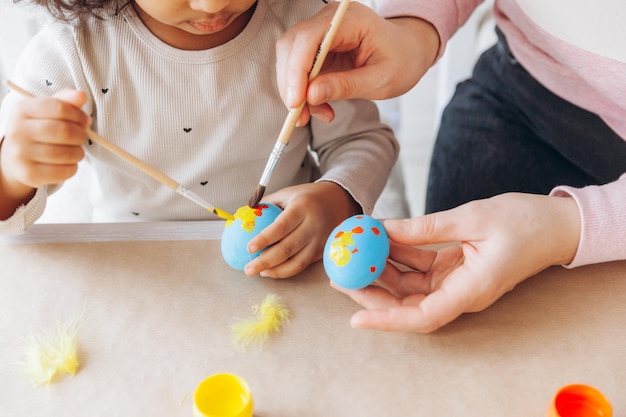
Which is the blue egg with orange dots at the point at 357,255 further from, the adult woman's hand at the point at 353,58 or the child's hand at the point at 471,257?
the adult woman's hand at the point at 353,58

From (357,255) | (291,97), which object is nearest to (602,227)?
(357,255)

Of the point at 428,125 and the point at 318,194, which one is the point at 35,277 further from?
the point at 428,125

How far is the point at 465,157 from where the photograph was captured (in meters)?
1.08

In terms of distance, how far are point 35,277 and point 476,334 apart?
0.51 m

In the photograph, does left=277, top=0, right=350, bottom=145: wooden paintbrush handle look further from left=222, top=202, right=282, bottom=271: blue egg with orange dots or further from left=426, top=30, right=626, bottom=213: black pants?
left=426, top=30, right=626, bottom=213: black pants

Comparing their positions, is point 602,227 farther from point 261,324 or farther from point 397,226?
point 261,324

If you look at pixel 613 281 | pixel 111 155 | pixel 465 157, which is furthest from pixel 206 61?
pixel 613 281

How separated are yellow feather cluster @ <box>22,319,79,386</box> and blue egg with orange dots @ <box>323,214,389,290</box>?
0.28 meters

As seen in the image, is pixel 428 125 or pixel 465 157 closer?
pixel 465 157

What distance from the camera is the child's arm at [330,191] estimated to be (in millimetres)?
721

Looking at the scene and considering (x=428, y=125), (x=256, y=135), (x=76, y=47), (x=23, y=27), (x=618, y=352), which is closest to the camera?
(x=618, y=352)

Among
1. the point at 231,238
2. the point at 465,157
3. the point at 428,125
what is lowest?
the point at 428,125

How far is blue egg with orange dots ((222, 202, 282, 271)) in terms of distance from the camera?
705 millimetres

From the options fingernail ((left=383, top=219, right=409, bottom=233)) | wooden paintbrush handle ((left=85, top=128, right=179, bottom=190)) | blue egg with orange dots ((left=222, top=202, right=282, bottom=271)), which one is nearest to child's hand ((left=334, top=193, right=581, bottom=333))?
fingernail ((left=383, top=219, right=409, bottom=233))
